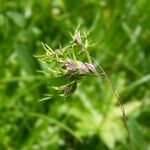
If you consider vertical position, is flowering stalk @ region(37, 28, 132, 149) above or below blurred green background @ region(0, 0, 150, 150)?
below

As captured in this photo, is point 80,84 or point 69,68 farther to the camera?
point 80,84

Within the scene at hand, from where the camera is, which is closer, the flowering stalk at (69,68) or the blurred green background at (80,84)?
the flowering stalk at (69,68)

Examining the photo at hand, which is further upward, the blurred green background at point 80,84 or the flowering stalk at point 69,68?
the blurred green background at point 80,84

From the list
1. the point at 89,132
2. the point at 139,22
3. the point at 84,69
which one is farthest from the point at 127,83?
the point at 84,69

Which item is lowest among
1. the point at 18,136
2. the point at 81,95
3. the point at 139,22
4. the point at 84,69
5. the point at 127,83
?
the point at 84,69

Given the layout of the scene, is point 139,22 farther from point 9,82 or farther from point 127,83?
point 9,82

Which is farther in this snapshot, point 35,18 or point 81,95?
point 35,18

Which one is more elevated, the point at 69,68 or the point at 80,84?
the point at 80,84

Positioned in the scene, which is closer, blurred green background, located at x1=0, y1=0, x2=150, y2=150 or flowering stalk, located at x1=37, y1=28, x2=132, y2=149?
flowering stalk, located at x1=37, y1=28, x2=132, y2=149
